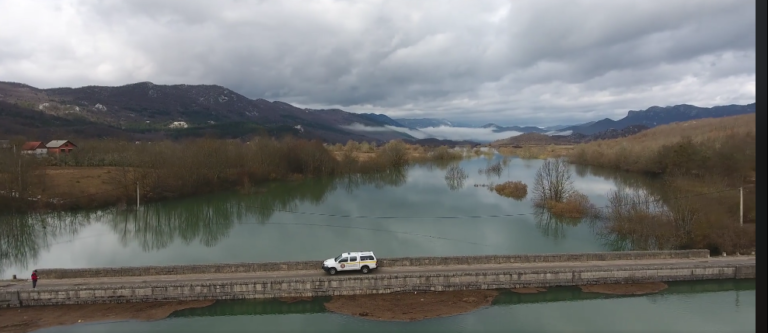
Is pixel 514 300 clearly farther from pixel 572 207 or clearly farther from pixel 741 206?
pixel 572 207

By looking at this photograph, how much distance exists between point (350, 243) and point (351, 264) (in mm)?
8587

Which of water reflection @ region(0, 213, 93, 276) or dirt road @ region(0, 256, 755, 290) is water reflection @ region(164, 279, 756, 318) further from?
water reflection @ region(0, 213, 93, 276)

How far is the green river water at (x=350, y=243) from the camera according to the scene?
15.1 meters

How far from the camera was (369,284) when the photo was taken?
16.7 m

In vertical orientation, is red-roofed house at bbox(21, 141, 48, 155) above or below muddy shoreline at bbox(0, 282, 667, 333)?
above

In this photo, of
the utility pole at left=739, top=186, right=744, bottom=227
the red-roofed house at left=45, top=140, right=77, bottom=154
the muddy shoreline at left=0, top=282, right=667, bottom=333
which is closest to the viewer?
the muddy shoreline at left=0, top=282, right=667, bottom=333

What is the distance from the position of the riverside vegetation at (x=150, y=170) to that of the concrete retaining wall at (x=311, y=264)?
71.3 ft

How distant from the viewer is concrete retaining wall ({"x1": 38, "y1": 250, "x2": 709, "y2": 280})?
17156mm

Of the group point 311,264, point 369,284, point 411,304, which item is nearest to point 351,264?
point 369,284

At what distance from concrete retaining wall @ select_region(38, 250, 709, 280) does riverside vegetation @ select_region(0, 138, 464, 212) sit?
71.3 ft

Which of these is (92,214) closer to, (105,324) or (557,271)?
(105,324)

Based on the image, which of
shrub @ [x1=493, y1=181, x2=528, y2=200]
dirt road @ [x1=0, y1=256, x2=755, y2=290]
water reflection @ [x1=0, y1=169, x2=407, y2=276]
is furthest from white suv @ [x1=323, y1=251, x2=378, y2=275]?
shrub @ [x1=493, y1=181, x2=528, y2=200]

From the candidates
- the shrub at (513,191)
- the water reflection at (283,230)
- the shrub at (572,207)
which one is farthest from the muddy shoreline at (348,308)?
the shrub at (513,191)

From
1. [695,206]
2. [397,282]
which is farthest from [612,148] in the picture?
[397,282]
